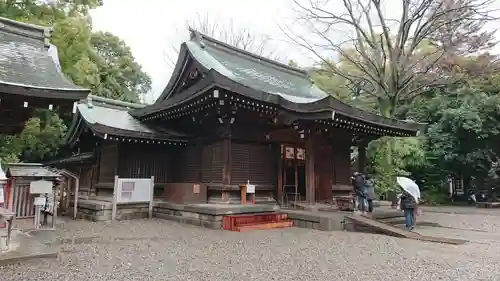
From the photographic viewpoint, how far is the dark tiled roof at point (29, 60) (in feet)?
18.0

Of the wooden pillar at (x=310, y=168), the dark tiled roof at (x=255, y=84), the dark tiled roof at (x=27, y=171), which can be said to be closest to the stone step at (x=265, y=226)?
the wooden pillar at (x=310, y=168)

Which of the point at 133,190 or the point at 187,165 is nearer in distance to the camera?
the point at 133,190

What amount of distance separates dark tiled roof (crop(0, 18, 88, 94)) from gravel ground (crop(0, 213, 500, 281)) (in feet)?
8.92

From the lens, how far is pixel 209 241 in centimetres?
689

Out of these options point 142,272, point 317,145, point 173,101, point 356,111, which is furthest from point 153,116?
point 142,272

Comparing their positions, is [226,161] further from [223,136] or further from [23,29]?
[23,29]

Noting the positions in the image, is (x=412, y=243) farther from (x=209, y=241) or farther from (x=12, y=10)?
(x=12, y=10)

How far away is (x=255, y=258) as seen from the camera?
5.40 metres

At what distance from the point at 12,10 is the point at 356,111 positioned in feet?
43.6

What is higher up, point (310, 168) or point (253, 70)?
point (253, 70)

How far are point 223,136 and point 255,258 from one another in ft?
16.5

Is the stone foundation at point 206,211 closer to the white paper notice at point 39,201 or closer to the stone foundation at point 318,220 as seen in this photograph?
the stone foundation at point 318,220

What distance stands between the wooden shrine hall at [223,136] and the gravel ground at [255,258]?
2.61 metres

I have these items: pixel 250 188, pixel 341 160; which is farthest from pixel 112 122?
pixel 341 160
